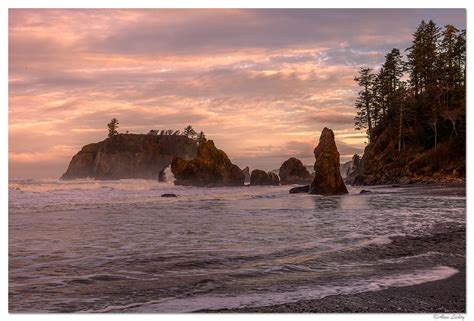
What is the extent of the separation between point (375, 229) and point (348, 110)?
3363 millimetres

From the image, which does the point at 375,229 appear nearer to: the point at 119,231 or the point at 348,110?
the point at 348,110

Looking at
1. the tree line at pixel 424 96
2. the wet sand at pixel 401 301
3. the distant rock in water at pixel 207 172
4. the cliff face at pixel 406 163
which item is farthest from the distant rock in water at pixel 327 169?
the wet sand at pixel 401 301

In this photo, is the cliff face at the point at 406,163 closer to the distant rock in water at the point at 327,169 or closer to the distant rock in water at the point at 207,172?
the distant rock in water at the point at 327,169

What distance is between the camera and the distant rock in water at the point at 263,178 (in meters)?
47.1

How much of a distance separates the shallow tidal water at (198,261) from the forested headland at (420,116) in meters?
20.8

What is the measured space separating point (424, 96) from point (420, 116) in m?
2.48

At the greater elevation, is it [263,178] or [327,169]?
[327,169]

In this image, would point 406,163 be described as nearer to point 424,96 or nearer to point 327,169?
point 424,96

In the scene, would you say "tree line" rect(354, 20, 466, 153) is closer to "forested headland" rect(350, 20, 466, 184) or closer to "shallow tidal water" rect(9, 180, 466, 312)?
"forested headland" rect(350, 20, 466, 184)

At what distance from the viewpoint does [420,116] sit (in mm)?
41250

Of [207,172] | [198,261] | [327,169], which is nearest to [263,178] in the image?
[207,172]

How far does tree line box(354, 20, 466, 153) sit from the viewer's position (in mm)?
34050
